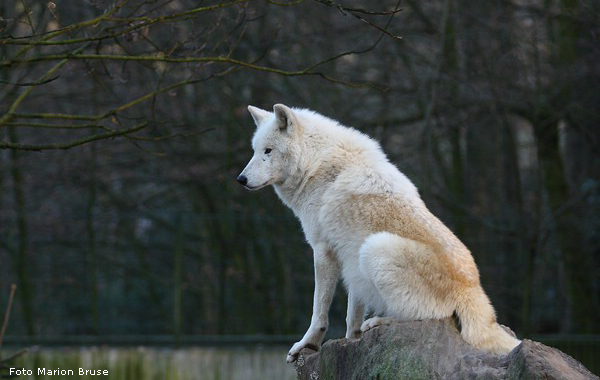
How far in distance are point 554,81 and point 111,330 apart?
7.25 m

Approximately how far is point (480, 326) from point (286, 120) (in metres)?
2.08

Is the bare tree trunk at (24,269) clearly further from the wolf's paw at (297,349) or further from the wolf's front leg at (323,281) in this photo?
the wolf's front leg at (323,281)

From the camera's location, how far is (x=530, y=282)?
13.2m

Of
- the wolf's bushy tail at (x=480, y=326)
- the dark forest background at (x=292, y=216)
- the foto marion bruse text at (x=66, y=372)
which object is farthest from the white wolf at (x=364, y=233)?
the dark forest background at (x=292, y=216)

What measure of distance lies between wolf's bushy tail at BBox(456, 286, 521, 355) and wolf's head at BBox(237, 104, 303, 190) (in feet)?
5.43

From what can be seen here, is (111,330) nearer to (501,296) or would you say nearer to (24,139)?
(24,139)

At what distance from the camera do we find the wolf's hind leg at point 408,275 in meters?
5.62

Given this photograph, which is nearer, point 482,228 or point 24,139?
point 482,228

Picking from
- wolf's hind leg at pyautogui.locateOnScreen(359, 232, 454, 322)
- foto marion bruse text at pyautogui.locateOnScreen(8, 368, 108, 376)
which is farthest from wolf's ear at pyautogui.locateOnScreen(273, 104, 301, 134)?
foto marion bruse text at pyautogui.locateOnScreen(8, 368, 108, 376)

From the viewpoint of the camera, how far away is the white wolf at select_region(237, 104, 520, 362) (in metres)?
5.62

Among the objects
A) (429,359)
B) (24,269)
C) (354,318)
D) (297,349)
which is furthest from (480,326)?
(24,269)

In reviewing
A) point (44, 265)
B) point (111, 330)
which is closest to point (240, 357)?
point (111, 330)

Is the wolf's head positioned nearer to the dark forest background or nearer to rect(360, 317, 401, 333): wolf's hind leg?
rect(360, 317, 401, 333): wolf's hind leg

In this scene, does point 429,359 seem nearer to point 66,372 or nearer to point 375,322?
point 375,322
